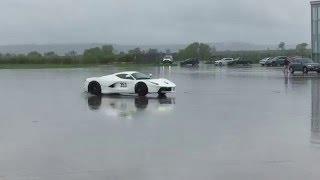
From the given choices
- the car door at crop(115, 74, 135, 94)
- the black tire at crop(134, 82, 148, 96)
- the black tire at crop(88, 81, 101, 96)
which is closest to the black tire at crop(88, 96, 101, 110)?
the car door at crop(115, 74, 135, 94)

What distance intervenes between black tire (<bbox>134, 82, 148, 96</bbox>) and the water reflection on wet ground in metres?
4.28

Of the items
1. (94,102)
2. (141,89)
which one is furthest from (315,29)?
(94,102)

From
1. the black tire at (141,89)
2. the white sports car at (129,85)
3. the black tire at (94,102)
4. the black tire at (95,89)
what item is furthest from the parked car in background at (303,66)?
the black tire at (94,102)

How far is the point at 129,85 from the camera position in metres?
26.7

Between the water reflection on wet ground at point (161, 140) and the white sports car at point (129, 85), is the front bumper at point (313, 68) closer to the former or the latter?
the white sports car at point (129, 85)

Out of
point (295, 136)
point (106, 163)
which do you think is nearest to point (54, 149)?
point (106, 163)

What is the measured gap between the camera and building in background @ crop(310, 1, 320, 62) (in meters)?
73.7

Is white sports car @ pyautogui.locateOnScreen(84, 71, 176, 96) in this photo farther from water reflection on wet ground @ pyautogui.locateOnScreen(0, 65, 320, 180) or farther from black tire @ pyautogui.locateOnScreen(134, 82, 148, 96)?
water reflection on wet ground @ pyautogui.locateOnScreen(0, 65, 320, 180)

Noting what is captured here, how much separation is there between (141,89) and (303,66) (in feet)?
95.8

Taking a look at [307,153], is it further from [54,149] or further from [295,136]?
[54,149]

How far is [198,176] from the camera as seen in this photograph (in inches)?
361

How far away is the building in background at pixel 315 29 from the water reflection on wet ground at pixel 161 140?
54.1 m

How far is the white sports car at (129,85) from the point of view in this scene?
2623 cm

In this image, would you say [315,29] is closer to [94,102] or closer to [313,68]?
[313,68]
